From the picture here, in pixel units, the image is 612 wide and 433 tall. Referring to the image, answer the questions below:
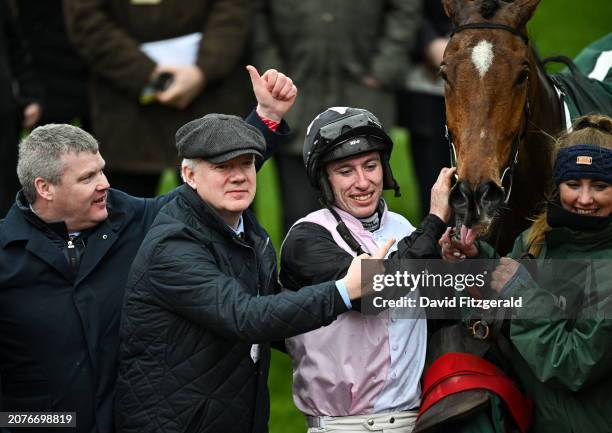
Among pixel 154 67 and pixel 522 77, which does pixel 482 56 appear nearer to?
pixel 522 77

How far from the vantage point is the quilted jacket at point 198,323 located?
473cm

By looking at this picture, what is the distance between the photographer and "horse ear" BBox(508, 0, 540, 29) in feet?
18.3

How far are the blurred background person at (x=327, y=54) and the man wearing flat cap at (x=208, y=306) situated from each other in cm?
358

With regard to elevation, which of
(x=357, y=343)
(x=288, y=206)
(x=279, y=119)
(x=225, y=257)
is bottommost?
(x=288, y=206)

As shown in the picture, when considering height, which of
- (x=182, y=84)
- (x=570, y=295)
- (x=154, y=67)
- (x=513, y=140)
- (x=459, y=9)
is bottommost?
(x=570, y=295)

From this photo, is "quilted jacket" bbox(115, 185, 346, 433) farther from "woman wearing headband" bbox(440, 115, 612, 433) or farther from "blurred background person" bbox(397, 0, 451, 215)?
"blurred background person" bbox(397, 0, 451, 215)

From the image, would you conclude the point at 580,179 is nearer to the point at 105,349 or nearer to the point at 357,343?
the point at 357,343

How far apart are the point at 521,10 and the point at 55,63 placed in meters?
4.45

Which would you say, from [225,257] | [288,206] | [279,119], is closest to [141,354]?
[225,257]

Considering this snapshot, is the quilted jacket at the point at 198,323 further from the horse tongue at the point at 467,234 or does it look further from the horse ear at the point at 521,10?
the horse ear at the point at 521,10

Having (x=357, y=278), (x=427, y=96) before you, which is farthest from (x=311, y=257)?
(x=427, y=96)

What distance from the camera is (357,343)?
5.02 meters

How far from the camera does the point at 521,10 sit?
561 cm

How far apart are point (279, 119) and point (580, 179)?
1.40 metres
